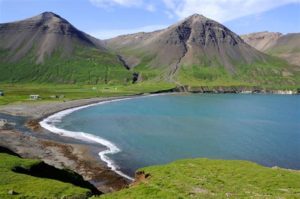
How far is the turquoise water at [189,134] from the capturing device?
93.1m

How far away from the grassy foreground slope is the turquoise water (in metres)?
25.9

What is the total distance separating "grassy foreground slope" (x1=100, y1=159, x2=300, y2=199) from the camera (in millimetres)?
40875

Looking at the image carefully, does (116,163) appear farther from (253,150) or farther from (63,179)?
(253,150)

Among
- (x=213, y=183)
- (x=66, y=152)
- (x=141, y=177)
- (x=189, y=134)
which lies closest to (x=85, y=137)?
(x=66, y=152)

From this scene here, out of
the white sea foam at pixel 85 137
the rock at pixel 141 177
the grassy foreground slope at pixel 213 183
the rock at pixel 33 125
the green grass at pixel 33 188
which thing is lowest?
the white sea foam at pixel 85 137

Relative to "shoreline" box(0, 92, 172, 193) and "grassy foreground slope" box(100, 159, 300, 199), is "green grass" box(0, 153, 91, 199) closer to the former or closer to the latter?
"grassy foreground slope" box(100, 159, 300, 199)

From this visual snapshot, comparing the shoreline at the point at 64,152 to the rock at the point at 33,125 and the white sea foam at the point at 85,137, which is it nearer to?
the rock at the point at 33,125

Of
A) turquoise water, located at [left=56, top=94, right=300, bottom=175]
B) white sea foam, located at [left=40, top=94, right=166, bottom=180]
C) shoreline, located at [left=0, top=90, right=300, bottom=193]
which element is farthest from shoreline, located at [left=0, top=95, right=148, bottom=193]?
turquoise water, located at [left=56, top=94, right=300, bottom=175]

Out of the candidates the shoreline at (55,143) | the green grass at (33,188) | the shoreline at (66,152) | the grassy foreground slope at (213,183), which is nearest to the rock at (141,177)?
the grassy foreground slope at (213,183)

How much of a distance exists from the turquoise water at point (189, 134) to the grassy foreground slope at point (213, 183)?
25.9m

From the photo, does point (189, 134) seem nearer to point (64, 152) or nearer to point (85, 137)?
point (85, 137)

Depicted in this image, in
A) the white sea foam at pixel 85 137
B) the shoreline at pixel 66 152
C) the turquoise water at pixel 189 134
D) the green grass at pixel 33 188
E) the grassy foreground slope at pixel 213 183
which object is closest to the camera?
the green grass at pixel 33 188

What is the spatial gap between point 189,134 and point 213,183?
268 ft

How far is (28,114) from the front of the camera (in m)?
164
